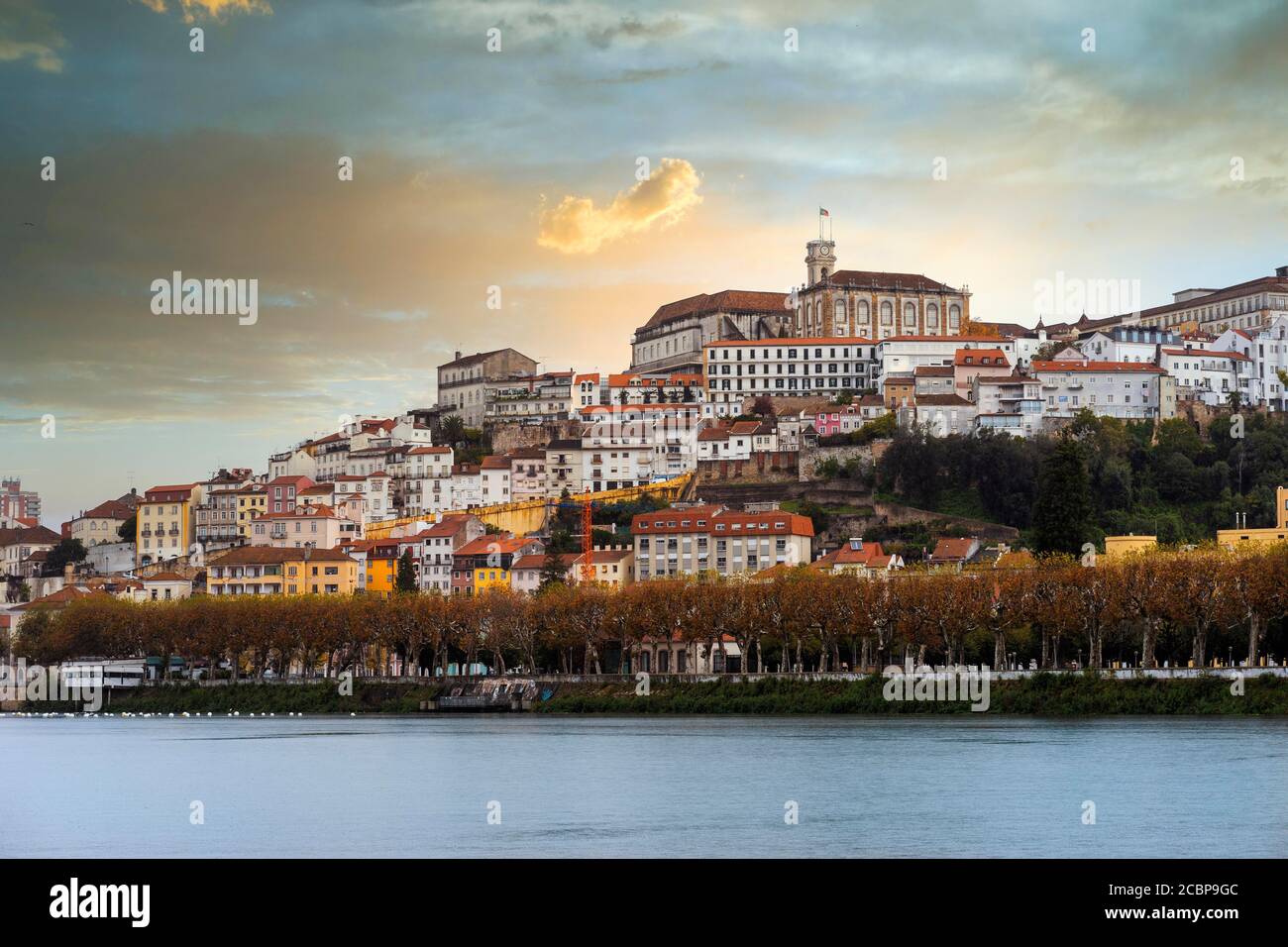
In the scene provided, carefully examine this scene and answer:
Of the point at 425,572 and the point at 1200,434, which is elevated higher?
the point at 1200,434

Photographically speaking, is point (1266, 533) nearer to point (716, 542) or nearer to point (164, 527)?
point (716, 542)

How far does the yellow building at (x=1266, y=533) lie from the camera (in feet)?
295

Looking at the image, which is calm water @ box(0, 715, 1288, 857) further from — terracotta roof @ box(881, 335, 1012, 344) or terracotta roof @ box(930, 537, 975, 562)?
terracotta roof @ box(881, 335, 1012, 344)

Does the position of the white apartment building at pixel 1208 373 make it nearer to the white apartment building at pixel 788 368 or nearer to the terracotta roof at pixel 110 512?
the white apartment building at pixel 788 368

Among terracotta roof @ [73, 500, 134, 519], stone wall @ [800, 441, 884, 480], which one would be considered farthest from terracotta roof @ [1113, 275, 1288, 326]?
terracotta roof @ [73, 500, 134, 519]

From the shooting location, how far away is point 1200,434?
384 feet

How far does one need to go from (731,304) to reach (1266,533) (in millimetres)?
61944

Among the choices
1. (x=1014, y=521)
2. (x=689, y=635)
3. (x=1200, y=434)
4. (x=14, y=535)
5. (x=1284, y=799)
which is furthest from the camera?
(x=14, y=535)

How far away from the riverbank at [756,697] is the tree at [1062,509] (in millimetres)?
14062

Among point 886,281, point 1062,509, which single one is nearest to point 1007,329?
point 886,281

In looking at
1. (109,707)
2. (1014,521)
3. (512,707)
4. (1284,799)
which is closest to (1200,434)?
(1014,521)
